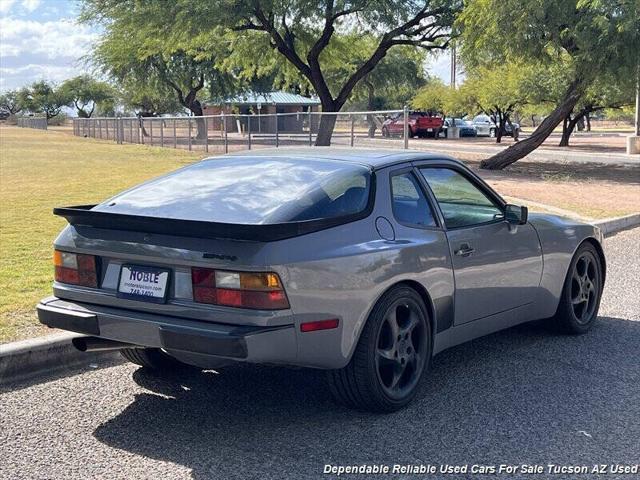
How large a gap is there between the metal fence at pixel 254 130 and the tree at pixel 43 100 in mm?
97573

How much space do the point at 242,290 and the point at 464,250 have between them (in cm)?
177

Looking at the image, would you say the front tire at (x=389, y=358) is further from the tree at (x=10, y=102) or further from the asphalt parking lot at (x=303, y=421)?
the tree at (x=10, y=102)

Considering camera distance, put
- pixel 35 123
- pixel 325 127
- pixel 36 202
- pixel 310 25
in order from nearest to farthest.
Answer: pixel 36 202 < pixel 325 127 < pixel 310 25 < pixel 35 123

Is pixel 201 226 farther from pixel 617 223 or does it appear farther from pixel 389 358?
pixel 617 223

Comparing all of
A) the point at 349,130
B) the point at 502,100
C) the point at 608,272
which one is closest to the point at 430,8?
the point at 349,130

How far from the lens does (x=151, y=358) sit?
18.1ft

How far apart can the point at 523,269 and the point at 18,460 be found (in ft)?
11.6

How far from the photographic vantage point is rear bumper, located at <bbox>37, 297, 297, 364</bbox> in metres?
4.21

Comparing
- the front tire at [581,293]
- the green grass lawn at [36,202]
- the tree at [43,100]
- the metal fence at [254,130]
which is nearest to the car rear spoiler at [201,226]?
the green grass lawn at [36,202]

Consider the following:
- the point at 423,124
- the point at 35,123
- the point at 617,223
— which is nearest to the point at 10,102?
the point at 35,123

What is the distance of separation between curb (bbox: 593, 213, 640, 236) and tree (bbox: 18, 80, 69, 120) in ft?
446

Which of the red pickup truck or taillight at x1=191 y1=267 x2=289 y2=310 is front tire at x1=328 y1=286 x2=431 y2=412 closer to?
taillight at x1=191 y1=267 x2=289 y2=310

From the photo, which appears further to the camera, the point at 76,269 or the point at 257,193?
the point at 257,193

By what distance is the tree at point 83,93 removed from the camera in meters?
122
